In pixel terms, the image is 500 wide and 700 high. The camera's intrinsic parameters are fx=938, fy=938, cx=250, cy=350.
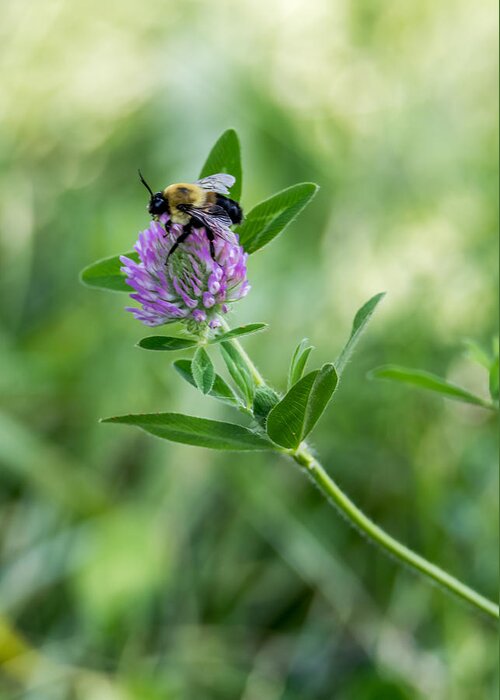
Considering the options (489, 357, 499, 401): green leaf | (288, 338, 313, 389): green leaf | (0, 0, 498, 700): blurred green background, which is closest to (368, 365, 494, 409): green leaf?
(489, 357, 499, 401): green leaf

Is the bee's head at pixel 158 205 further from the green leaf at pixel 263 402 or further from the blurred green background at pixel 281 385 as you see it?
the blurred green background at pixel 281 385

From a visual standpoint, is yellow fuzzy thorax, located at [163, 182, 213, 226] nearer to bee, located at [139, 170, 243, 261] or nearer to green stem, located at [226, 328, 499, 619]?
bee, located at [139, 170, 243, 261]

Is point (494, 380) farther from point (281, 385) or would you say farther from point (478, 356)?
point (281, 385)

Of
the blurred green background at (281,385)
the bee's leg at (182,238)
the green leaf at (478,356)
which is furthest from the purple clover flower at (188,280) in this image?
the blurred green background at (281,385)

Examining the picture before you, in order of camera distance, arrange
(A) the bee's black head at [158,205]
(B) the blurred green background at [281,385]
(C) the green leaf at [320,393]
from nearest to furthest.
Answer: (C) the green leaf at [320,393]
(A) the bee's black head at [158,205]
(B) the blurred green background at [281,385]

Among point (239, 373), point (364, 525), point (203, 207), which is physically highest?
point (203, 207)

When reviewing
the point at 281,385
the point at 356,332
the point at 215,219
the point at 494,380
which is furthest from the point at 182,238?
the point at 281,385
